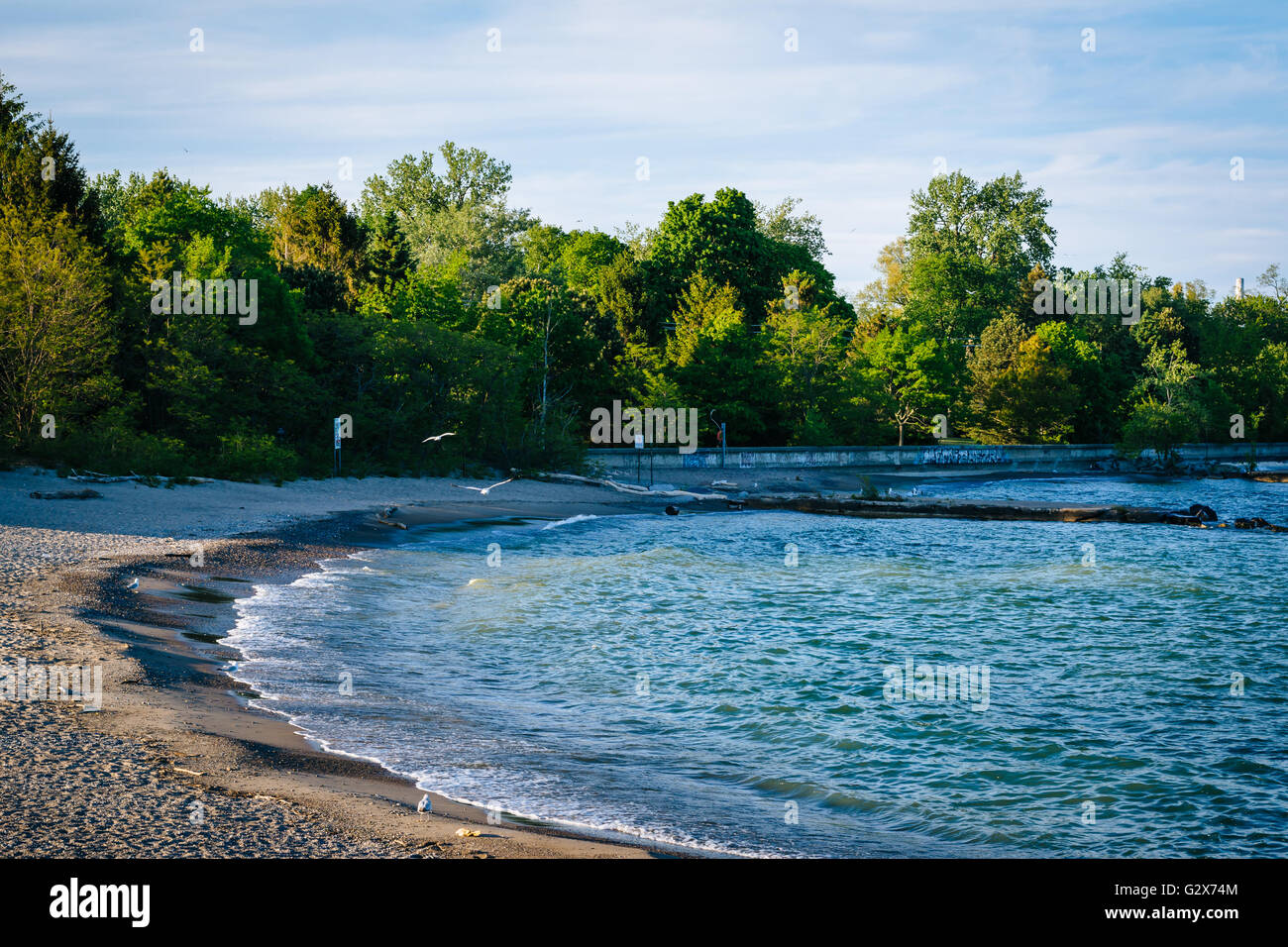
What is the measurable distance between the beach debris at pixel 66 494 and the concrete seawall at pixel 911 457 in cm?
2935

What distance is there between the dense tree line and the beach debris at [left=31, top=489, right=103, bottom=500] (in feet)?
15.3

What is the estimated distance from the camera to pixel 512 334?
60750 millimetres

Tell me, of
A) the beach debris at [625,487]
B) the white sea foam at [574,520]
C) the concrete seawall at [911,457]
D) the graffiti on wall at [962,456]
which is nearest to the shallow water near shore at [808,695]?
the white sea foam at [574,520]

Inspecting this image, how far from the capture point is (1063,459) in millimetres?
82125

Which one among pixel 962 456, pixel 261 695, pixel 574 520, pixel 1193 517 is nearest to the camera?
pixel 261 695

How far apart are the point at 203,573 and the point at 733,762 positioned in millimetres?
12752

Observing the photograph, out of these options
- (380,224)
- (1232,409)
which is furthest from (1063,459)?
(380,224)

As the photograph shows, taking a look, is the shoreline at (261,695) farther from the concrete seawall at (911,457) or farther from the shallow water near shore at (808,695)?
the concrete seawall at (911,457)

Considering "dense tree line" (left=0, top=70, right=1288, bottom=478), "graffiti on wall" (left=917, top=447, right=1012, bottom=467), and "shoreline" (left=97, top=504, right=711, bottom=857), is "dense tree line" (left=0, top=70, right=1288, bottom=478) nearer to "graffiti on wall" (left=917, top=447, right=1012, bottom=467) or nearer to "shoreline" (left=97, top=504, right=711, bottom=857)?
"graffiti on wall" (left=917, top=447, right=1012, bottom=467)

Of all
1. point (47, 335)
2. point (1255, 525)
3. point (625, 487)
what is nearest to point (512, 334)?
point (625, 487)

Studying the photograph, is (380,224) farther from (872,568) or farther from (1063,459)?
(1063,459)

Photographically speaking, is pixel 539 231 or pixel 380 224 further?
pixel 539 231

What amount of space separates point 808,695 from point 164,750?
8.31 metres

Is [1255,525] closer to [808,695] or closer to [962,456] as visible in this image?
[808,695]
